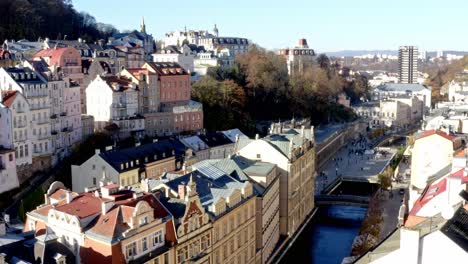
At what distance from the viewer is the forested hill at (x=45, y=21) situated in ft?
274

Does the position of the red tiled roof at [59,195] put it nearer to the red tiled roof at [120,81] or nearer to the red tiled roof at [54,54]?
the red tiled roof at [120,81]

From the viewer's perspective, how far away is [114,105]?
6219 cm

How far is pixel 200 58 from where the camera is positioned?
103625 millimetres

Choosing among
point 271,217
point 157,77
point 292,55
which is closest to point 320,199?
point 271,217

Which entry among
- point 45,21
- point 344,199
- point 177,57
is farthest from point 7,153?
point 45,21

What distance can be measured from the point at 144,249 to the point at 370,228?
2478 centimetres

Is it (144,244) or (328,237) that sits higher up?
(144,244)

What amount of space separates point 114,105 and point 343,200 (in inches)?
1104

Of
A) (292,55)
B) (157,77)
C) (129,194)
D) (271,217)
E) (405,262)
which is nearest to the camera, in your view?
(405,262)

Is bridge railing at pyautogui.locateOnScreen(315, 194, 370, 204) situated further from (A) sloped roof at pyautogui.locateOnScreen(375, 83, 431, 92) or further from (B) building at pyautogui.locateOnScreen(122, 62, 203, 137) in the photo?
(A) sloped roof at pyautogui.locateOnScreen(375, 83, 431, 92)

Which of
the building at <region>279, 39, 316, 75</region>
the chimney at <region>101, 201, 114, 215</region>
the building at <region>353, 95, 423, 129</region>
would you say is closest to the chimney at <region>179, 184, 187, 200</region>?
the chimney at <region>101, 201, 114, 215</region>

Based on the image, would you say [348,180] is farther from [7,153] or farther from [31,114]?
[7,153]

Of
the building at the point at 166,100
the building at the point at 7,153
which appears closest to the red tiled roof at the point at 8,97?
the building at the point at 7,153

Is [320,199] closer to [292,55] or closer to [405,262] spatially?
[405,262]
